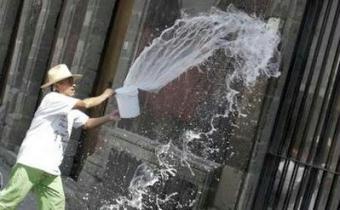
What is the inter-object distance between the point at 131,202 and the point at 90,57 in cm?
383

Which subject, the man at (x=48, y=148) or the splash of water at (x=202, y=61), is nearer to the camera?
the man at (x=48, y=148)

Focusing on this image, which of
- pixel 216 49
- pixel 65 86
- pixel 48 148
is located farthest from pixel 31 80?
pixel 48 148

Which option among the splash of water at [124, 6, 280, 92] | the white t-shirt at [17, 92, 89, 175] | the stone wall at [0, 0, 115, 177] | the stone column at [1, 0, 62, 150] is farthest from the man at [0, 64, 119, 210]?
the stone column at [1, 0, 62, 150]

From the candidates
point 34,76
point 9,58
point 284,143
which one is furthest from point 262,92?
point 9,58

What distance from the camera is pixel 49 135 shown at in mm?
6105

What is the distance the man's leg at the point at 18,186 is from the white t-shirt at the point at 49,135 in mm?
81

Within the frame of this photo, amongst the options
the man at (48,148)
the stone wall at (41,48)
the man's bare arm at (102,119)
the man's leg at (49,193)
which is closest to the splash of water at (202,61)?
the man's bare arm at (102,119)

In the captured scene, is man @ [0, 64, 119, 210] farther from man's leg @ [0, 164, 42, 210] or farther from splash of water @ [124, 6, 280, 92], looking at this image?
splash of water @ [124, 6, 280, 92]

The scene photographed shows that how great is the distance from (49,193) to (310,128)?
261cm

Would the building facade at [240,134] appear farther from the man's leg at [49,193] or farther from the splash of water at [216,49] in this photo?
the man's leg at [49,193]

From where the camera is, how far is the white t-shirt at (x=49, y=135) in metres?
6.03

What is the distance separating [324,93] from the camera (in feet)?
21.5

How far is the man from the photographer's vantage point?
6.02m

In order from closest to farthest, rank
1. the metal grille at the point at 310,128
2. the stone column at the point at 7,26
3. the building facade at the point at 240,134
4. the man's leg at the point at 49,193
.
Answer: the man's leg at the point at 49,193 → the metal grille at the point at 310,128 → the building facade at the point at 240,134 → the stone column at the point at 7,26
